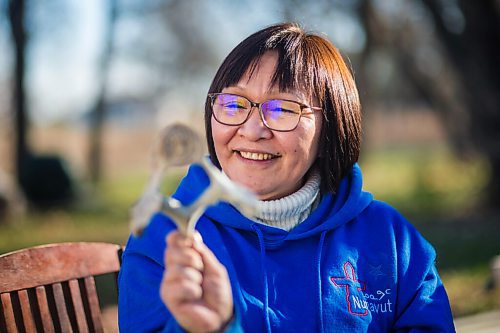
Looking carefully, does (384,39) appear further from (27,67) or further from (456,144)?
(27,67)

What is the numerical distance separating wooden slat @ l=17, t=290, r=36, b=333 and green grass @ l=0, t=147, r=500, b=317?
3417mm

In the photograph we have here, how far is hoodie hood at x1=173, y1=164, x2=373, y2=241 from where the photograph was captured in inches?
76.4

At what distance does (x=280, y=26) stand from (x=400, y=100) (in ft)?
68.3

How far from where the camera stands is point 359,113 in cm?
218

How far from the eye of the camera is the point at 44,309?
2078 mm

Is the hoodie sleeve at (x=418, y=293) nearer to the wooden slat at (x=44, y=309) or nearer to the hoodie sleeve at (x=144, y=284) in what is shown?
the hoodie sleeve at (x=144, y=284)

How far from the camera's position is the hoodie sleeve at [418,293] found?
2.00 metres

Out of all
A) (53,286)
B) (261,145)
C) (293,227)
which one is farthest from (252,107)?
(53,286)

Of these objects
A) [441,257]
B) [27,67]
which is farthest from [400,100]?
[441,257]

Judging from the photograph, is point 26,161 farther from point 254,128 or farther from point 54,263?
point 254,128

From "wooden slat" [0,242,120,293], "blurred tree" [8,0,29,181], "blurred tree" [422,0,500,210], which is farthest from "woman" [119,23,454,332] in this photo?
"blurred tree" [8,0,29,181]

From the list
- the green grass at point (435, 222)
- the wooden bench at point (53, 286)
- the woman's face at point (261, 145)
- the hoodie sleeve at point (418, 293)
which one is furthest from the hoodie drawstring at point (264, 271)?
the green grass at point (435, 222)

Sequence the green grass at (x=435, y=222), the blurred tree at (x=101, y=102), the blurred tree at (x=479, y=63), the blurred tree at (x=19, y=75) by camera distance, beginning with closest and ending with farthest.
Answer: the green grass at (x=435, y=222) < the blurred tree at (x=479, y=63) < the blurred tree at (x=19, y=75) < the blurred tree at (x=101, y=102)

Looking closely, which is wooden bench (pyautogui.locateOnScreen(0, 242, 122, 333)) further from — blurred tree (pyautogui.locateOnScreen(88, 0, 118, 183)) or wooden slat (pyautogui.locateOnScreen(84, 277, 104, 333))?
blurred tree (pyautogui.locateOnScreen(88, 0, 118, 183))
